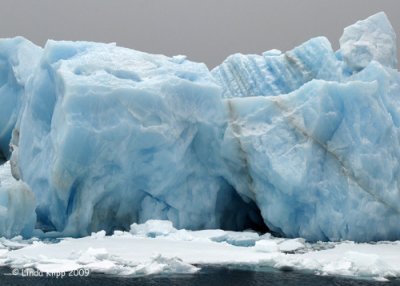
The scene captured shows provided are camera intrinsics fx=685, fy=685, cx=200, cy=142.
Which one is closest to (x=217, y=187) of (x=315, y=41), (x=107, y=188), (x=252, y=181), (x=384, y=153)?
(x=252, y=181)

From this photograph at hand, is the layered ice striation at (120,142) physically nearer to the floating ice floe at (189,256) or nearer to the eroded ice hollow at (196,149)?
the eroded ice hollow at (196,149)

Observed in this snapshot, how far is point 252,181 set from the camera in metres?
8.66

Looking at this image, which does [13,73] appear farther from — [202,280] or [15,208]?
[202,280]

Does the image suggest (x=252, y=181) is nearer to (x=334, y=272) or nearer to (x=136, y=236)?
(x=136, y=236)

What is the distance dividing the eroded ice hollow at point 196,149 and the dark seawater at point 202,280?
231 centimetres

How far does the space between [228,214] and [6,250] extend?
334 centimetres

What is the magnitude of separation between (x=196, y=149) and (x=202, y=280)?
3406mm

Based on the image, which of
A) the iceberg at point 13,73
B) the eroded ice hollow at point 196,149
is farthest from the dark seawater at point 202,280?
the iceberg at point 13,73

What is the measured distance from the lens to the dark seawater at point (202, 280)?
548 centimetres

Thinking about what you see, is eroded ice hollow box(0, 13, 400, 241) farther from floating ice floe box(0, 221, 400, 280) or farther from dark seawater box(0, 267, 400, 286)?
dark seawater box(0, 267, 400, 286)

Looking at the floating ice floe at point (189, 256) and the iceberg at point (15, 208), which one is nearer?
the floating ice floe at point (189, 256)

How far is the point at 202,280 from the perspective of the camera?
18.6 feet

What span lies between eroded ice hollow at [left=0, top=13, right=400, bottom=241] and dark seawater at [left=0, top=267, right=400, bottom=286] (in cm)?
231

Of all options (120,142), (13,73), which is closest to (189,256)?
(120,142)
